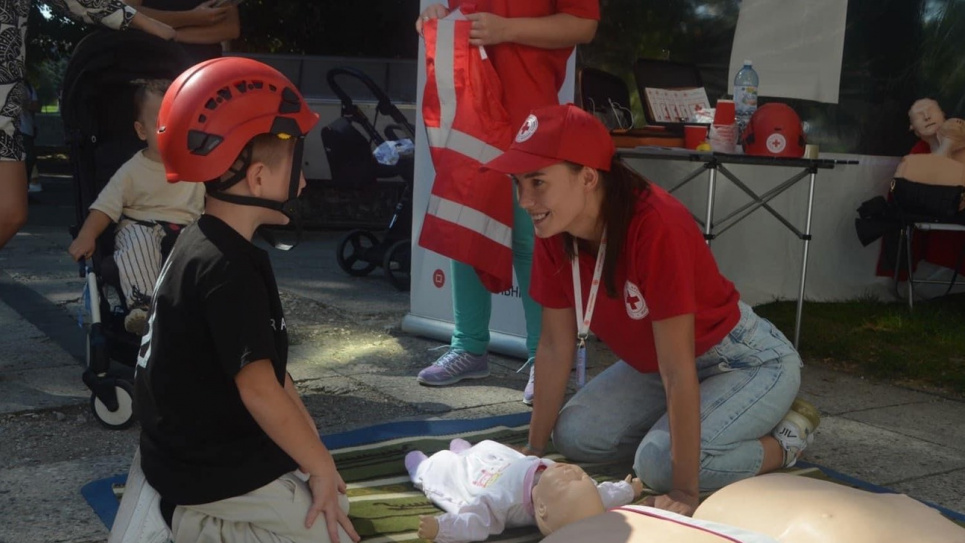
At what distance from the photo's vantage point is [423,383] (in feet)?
13.9

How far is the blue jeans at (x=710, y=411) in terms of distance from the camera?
120 inches

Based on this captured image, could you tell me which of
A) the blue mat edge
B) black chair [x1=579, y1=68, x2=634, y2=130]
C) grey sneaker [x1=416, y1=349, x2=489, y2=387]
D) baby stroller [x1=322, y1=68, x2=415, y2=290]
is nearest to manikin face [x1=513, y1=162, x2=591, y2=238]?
the blue mat edge

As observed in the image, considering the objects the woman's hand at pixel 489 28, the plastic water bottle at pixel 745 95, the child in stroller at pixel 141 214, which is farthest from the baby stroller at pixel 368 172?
the child in stroller at pixel 141 214

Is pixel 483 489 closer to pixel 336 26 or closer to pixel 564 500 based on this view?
pixel 564 500

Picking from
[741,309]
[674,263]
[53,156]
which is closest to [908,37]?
[741,309]

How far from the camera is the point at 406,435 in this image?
349 cm

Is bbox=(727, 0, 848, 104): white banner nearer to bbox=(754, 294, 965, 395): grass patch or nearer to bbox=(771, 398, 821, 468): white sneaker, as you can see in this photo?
bbox=(754, 294, 965, 395): grass patch

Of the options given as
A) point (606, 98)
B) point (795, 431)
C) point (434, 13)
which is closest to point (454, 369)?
point (434, 13)

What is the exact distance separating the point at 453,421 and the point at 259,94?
1725 millimetres

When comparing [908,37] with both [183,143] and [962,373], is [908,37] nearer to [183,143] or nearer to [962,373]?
[962,373]

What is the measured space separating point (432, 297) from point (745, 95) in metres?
1.87

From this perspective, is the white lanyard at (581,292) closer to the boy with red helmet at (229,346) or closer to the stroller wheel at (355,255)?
the boy with red helmet at (229,346)

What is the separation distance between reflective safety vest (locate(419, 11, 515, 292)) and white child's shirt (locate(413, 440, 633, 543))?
4.10ft

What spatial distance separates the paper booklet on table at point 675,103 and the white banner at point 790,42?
27cm
